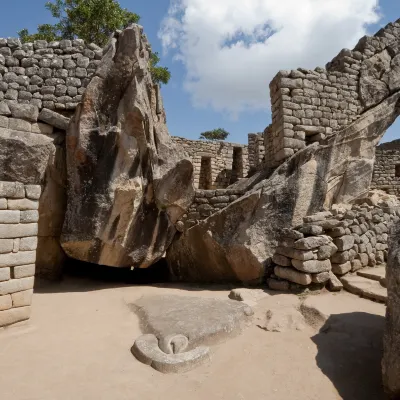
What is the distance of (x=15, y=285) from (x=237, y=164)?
12.1 metres

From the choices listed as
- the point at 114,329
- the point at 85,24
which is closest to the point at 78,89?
the point at 114,329

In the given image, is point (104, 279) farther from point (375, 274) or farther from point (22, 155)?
point (375, 274)

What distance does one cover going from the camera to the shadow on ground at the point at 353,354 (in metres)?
2.98

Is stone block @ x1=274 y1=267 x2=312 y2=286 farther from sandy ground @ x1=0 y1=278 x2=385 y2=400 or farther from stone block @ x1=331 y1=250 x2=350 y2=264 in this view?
sandy ground @ x1=0 y1=278 x2=385 y2=400

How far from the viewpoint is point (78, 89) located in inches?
257

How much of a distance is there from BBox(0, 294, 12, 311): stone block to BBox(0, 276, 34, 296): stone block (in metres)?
0.05

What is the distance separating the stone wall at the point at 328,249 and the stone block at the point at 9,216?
4.55 metres

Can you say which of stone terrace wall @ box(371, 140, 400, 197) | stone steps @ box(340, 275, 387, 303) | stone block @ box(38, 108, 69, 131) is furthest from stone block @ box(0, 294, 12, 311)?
Result: stone terrace wall @ box(371, 140, 400, 197)

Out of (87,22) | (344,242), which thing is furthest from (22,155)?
(87,22)

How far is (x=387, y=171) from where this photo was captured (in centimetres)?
1552

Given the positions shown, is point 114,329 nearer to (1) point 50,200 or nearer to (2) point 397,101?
(1) point 50,200

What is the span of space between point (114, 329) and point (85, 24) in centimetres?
1231

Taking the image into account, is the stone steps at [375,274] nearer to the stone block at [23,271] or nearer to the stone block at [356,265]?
the stone block at [356,265]

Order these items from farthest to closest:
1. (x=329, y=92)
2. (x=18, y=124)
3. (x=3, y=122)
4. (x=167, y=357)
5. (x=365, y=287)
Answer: (x=329, y=92) → (x=365, y=287) → (x=18, y=124) → (x=3, y=122) → (x=167, y=357)
